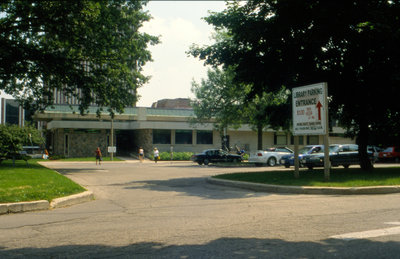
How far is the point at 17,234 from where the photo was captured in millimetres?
6059

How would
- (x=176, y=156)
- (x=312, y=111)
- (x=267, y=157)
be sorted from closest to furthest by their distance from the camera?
(x=312, y=111) < (x=267, y=157) < (x=176, y=156)

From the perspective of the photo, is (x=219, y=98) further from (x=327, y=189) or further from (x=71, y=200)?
(x=71, y=200)

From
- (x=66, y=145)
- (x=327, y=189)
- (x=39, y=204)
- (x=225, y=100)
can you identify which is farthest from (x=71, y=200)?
(x=66, y=145)

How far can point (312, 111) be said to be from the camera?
14242mm

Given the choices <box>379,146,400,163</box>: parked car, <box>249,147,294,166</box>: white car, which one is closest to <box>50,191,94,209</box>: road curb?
<box>249,147,294,166</box>: white car

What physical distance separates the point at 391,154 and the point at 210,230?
3504 centimetres

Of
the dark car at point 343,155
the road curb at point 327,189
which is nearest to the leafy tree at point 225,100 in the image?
the dark car at point 343,155

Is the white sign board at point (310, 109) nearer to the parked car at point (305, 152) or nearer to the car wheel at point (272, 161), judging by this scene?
the parked car at point (305, 152)

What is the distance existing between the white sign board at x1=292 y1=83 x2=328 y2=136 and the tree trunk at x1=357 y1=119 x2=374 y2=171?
18.1 feet

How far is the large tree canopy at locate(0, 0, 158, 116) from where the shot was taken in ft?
57.8

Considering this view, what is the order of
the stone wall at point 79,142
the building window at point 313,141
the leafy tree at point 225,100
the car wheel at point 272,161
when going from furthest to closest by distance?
the building window at point 313,141
the stone wall at point 79,142
the leafy tree at point 225,100
the car wheel at point 272,161

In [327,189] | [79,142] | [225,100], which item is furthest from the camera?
[79,142]

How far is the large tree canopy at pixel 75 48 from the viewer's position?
17.6 meters

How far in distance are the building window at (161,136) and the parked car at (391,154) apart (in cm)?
2492
